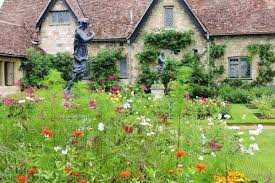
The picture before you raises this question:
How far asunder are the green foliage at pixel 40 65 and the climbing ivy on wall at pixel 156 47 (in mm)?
4124

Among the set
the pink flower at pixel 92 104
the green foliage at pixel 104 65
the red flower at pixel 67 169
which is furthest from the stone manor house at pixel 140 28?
the red flower at pixel 67 169

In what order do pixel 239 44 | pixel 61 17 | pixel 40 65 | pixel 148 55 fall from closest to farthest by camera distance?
pixel 40 65 → pixel 239 44 → pixel 148 55 → pixel 61 17

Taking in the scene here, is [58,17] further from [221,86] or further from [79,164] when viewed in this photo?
[79,164]

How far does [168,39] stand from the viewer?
90.4 feet

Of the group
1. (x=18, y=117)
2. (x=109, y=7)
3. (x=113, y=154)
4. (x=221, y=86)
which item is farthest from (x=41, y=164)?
(x=109, y=7)

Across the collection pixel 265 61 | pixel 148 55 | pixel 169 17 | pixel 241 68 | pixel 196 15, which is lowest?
pixel 241 68

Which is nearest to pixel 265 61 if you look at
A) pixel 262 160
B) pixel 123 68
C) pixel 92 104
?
pixel 123 68

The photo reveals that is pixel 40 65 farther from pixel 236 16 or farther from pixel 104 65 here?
pixel 236 16

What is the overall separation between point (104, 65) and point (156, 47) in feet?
10.1

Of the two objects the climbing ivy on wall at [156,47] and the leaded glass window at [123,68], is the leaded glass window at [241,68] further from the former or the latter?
the leaded glass window at [123,68]

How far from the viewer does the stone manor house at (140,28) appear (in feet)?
88.4

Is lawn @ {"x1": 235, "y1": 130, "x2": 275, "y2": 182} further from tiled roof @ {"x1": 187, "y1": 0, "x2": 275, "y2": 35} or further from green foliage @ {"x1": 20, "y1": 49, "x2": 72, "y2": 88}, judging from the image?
green foliage @ {"x1": 20, "y1": 49, "x2": 72, "y2": 88}

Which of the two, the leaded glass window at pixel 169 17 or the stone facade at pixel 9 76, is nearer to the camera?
the stone facade at pixel 9 76

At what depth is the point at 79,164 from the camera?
5.45 m
